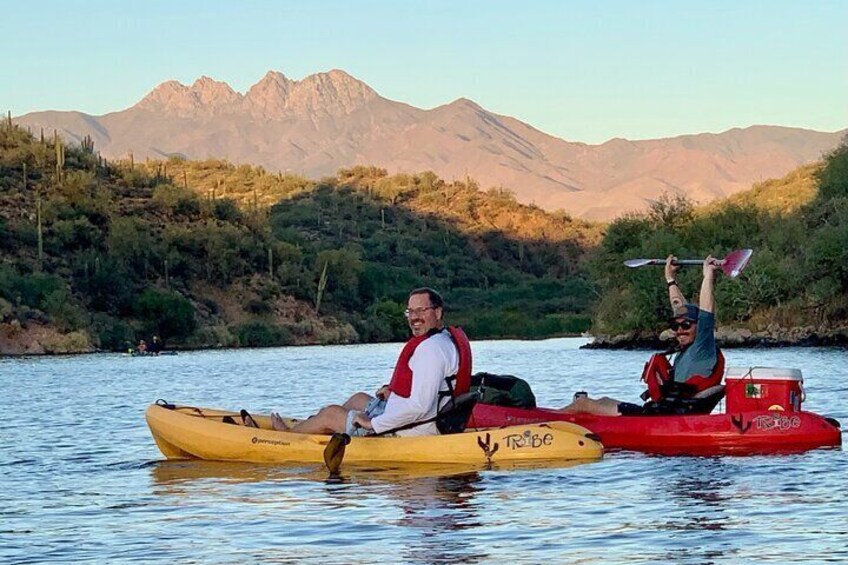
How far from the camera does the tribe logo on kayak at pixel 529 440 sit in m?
14.9

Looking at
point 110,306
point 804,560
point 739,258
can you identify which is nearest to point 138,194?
point 110,306

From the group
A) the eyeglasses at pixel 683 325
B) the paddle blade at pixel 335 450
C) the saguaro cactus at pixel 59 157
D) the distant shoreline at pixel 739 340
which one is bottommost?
the paddle blade at pixel 335 450

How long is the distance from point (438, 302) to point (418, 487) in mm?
1692

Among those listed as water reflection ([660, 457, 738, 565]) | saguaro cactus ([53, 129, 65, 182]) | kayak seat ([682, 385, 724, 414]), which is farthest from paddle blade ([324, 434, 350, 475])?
saguaro cactus ([53, 129, 65, 182])

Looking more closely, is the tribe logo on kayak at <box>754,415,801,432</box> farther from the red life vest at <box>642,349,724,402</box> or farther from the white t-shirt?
the white t-shirt

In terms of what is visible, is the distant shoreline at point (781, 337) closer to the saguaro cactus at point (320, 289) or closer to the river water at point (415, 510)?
the saguaro cactus at point (320, 289)

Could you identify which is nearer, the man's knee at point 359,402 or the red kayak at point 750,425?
the man's knee at point 359,402

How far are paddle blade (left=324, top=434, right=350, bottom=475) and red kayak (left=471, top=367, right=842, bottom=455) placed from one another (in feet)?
11.2

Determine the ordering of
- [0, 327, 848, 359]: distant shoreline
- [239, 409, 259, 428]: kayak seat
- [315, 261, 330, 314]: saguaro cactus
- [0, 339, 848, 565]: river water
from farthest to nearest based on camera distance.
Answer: [315, 261, 330, 314]: saguaro cactus < [0, 327, 848, 359]: distant shoreline < [239, 409, 259, 428]: kayak seat < [0, 339, 848, 565]: river water

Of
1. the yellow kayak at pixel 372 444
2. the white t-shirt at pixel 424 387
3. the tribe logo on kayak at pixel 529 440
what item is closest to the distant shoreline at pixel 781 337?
the yellow kayak at pixel 372 444

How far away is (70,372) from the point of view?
43.7 metres

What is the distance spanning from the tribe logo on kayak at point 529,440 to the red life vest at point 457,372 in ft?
2.70

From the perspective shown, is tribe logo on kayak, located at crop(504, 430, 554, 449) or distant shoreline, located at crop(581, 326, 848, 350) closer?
tribe logo on kayak, located at crop(504, 430, 554, 449)

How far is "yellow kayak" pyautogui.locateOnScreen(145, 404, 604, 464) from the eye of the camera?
1460 centimetres
